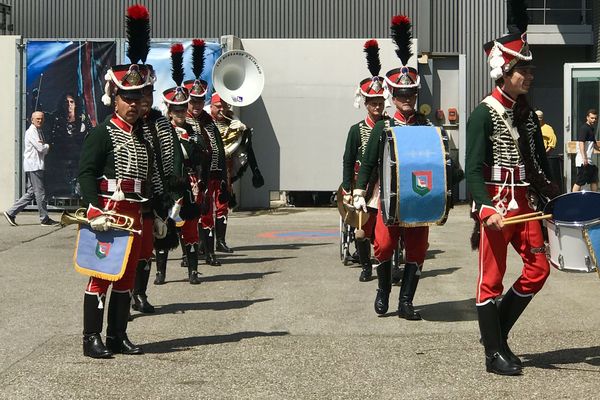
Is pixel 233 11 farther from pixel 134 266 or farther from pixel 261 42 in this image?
pixel 134 266

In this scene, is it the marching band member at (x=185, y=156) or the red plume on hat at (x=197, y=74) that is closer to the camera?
the marching band member at (x=185, y=156)

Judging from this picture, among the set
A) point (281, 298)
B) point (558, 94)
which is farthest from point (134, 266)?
point (558, 94)

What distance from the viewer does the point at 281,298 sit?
408 inches

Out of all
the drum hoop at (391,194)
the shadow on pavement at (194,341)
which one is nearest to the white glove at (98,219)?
the shadow on pavement at (194,341)

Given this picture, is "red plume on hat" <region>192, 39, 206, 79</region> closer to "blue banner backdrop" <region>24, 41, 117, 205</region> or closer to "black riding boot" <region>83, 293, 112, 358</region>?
"black riding boot" <region>83, 293, 112, 358</region>

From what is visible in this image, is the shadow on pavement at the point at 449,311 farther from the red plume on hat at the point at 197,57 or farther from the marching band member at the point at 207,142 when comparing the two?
the red plume on hat at the point at 197,57

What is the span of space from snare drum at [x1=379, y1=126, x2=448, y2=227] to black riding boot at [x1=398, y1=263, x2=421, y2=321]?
73 cm

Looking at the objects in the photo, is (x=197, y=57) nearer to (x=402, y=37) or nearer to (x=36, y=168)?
(x=402, y=37)

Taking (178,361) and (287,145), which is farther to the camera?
(287,145)

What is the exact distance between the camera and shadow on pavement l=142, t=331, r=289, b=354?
7.90 m

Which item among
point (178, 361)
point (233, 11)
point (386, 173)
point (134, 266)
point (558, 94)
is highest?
point (233, 11)

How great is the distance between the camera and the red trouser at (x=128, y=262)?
765 centimetres

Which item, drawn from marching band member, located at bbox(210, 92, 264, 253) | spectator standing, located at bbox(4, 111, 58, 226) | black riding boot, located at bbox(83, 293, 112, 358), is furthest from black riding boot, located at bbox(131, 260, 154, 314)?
spectator standing, located at bbox(4, 111, 58, 226)

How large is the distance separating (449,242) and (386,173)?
7155mm
